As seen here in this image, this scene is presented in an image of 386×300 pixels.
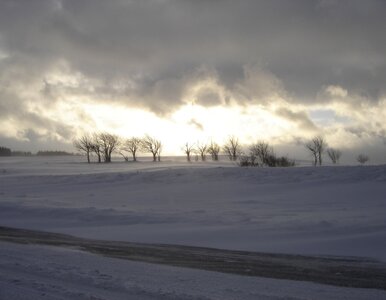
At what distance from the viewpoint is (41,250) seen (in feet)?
36.2

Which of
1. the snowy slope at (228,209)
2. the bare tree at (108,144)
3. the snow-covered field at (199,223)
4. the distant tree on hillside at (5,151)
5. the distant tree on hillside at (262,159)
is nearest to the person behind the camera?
the snow-covered field at (199,223)

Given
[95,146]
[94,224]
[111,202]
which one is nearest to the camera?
[94,224]

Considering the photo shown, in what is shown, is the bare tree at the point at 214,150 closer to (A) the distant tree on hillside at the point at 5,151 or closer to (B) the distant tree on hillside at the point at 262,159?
(B) the distant tree on hillside at the point at 262,159

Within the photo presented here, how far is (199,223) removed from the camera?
16.8 metres

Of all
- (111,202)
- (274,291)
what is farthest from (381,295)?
(111,202)

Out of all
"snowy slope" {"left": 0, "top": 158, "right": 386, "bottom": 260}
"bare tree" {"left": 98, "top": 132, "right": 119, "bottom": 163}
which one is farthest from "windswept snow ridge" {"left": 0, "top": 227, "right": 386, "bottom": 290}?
"bare tree" {"left": 98, "top": 132, "right": 119, "bottom": 163}

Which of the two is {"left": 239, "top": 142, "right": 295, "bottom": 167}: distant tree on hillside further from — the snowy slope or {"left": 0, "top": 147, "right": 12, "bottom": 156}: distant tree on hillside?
{"left": 0, "top": 147, "right": 12, "bottom": 156}: distant tree on hillside

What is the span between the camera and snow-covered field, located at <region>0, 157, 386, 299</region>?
7207mm

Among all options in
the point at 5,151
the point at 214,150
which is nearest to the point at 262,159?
the point at 214,150

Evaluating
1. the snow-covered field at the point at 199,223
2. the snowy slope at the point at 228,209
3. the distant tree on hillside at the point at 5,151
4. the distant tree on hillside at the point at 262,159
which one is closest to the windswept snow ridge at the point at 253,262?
the snow-covered field at the point at 199,223

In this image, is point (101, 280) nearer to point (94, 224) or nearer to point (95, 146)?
point (94, 224)

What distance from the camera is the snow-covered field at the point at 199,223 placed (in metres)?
7.21

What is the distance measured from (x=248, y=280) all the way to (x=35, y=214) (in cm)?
1488

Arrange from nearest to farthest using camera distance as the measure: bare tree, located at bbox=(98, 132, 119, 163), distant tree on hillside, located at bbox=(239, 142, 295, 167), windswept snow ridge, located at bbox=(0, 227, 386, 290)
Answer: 1. windswept snow ridge, located at bbox=(0, 227, 386, 290)
2. distant tree on hillside, located at bbox=(239, 142, 295, 167)
3. bare tree, located at bbox=(98, 132, 119, 163)
